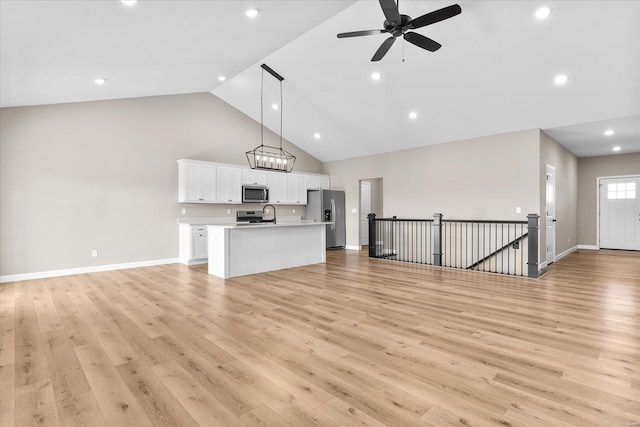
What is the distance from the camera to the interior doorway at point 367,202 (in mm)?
9907

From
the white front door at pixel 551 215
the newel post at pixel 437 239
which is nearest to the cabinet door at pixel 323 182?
the newel post at pixel 437 239

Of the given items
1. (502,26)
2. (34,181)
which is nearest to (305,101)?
(502,26)

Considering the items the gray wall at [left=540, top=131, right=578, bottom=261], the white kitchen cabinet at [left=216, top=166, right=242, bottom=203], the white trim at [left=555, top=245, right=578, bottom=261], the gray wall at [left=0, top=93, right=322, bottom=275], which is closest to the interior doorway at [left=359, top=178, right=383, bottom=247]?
the white kitchen cabinet at [left=216, top=166, right=242, bottom=203]

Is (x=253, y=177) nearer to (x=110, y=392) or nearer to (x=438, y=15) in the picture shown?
(x=438, y=15)

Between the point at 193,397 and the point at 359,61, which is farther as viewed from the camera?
the point at 359,61

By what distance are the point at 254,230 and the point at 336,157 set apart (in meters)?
4.68

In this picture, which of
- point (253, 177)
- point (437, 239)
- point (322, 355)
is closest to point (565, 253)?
point (437, 239)

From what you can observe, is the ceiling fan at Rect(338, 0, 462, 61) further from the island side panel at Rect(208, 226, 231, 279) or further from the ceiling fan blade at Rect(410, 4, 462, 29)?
the island side panel at Rect(208, 226, 231, 279)

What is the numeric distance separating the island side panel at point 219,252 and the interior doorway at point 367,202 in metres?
4.82

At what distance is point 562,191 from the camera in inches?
303

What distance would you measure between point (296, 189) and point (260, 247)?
11.8ft

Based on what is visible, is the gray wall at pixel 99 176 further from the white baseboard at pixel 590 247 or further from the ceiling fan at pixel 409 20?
the white baseboard at pixel 590 247

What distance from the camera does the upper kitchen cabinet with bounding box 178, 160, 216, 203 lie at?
6977 millimetres

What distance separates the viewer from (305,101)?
7.23 meters
